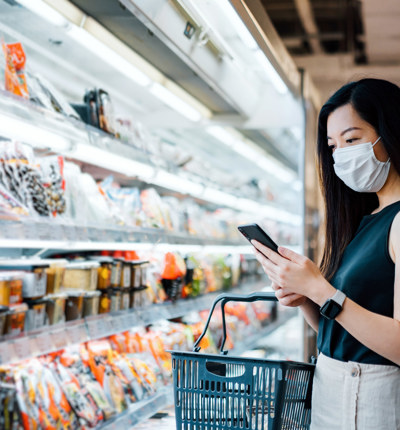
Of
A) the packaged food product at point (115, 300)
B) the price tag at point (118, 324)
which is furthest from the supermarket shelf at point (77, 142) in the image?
the price tag at point (118, 324)

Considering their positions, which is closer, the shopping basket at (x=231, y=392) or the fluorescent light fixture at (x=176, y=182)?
the shopping basket at (x=231, y=392)

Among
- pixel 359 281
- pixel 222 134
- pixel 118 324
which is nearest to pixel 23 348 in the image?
pixel 118 324

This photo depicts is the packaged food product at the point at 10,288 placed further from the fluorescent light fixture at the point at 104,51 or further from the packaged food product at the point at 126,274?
the fluorescent light fixture at the point at 104,51

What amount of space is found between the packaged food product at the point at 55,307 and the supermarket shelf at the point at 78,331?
1.5 inches

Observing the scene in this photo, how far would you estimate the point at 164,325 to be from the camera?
136 inches

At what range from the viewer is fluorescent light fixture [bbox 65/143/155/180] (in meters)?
2.46

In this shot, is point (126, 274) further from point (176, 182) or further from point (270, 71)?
point (270, 71)

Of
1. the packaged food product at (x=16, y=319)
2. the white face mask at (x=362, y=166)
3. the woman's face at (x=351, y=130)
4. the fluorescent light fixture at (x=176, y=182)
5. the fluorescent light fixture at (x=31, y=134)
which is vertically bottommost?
the packaged food product at (x=16, y=319)

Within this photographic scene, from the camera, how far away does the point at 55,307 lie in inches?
88.4

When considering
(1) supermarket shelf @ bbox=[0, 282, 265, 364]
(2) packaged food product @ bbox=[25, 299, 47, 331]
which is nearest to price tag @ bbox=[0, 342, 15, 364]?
(1) supermarket shelf @ bbox=[0, 282, 265, 364]

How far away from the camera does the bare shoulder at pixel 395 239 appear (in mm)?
1393

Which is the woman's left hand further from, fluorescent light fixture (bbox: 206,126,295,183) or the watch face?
fluorescent light fixture (bbox: 206,126,295,183)

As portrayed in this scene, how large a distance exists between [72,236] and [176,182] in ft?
4.23

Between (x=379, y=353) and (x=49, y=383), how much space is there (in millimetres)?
1256
